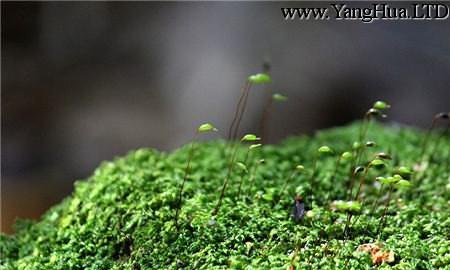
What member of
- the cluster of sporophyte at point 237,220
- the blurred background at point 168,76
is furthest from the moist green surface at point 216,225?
the blurred background at point 168,76

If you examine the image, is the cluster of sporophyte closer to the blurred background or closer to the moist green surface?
the moist green surface

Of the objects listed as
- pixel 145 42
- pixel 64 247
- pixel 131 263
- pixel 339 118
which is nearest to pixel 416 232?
pixel 131 263

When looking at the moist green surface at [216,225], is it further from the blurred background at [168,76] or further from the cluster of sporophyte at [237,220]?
the blurred background at [168,76]

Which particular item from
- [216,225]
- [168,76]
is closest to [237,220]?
[216,225]

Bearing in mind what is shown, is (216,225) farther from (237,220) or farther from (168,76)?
(168,76)

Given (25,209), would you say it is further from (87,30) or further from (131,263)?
(131,263)

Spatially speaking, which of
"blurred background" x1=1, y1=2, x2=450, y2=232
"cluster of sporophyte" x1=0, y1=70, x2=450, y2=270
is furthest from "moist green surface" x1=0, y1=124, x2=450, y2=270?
"blurred background" x1=1, y1=2, x2=450, y2=232
